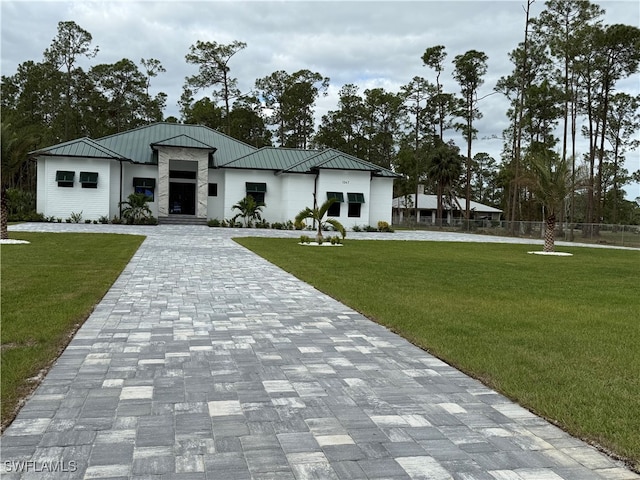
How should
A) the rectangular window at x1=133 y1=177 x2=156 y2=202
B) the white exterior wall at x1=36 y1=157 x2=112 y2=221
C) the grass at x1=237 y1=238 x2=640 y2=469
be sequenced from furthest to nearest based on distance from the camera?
1. the rectangular window at x1=133 y1=177 x2=156 y2=202
2. the white exterior wall at x1=36 y1=157 x2=112 y2=221
3. the grass at x1=237 y1=238 x2=640 y2=469

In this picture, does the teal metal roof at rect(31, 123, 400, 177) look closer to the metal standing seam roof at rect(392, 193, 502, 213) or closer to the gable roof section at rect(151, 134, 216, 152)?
the gable roof section at rect(151, 134, 216, 152)

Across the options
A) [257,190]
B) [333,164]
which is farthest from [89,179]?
[333,164]

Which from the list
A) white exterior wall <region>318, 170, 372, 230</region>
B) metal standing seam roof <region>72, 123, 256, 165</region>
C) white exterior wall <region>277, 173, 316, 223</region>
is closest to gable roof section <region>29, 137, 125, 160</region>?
metal standing seam roof <region>72, 123, 256, 165</region>

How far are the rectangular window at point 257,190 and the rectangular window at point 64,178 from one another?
10.7 m

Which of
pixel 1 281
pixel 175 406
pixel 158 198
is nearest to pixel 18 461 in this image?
pixel 175 406

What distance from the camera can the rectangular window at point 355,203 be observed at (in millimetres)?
34312

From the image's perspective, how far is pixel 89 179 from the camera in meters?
30.9

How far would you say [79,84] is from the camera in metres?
49.0

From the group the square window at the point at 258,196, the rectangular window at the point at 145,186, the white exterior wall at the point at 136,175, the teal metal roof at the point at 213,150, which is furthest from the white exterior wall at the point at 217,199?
the rectangular window at the point at 145,186

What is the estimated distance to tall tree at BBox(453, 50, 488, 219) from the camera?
4569 centimetres

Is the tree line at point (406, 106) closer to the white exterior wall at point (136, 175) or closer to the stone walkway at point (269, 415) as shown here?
the white exterior wall at point (136, 175)

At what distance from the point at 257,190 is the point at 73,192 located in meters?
11.2

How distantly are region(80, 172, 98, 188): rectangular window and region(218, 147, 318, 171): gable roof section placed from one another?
776cm

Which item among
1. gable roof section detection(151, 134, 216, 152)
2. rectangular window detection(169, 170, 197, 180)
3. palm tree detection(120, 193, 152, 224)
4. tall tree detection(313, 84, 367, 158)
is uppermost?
tall tree detection(313, 84, 367, 158)
